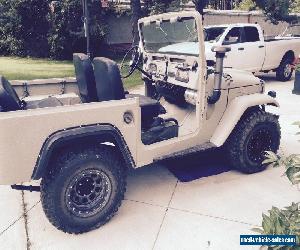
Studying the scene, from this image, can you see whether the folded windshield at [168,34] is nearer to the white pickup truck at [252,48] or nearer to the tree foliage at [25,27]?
the white pickup truck at [252,48]

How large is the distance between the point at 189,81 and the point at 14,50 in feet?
55.3

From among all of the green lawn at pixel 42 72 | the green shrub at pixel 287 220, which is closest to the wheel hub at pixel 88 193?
the green shrub at pixel 287 220

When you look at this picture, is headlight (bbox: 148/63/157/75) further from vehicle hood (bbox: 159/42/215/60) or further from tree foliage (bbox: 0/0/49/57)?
tree foliage (bbox: 0/0/49/57)

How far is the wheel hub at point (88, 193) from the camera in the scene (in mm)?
3117

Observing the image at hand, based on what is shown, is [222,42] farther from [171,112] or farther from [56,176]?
[56,176]

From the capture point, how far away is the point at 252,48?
9453 millimetres

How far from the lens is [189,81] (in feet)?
13.0

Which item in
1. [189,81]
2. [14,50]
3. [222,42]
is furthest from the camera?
[14,50]

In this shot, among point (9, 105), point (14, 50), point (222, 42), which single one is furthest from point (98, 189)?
point (14, 50)

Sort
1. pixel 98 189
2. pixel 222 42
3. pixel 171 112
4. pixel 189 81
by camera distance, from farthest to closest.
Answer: pixel 222 42 → pixel 171 112 → pixel 189 81 → pixel 98 189

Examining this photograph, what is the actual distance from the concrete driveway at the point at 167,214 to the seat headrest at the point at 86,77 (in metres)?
1.20

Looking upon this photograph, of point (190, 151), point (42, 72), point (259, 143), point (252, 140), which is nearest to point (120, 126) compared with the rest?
point (190, 151)

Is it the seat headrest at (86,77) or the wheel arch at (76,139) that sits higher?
the seat headrest at (86,77)

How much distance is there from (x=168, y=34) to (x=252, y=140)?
1.70 metres
